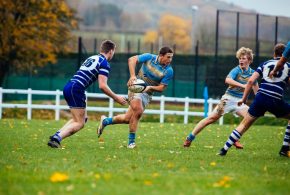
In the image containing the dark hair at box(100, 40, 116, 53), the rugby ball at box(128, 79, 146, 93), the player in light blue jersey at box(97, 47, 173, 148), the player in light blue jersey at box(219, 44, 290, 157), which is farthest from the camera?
the player in light blue jersey at box(97, 47, 173, 148)

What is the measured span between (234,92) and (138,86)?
2253mm

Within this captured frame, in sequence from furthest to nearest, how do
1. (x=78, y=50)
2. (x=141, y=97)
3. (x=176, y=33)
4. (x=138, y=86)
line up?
1. (x=176, y=33)
2. (x=78, y=50)
3. (x=141, y=97)
4. (x=138, y=86)

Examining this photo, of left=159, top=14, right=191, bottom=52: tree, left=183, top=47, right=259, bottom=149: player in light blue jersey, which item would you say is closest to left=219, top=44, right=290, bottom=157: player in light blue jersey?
left=183, top=47, right=259, bottom=149: player in light blue jersey

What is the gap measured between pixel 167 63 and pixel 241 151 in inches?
84.7

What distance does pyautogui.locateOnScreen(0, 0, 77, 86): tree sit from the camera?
38.2 m

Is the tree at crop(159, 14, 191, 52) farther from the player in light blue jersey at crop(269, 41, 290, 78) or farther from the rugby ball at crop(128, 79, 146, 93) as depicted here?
the player in light blue jersey at crop(269, 41, 290, 78)

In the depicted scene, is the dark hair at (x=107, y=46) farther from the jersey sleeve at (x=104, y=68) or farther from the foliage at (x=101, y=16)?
the foliage at (x=101, y=16)

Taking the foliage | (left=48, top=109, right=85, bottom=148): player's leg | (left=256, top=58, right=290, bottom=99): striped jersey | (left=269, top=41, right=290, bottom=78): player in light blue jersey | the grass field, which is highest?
the foliage

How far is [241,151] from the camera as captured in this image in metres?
13.7

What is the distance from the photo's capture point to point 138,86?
13.4 m

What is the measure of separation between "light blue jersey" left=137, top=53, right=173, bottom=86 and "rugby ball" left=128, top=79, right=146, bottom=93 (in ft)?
1.08

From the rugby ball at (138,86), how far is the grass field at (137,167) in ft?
3.57

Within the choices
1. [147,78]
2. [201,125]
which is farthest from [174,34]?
[147,78]

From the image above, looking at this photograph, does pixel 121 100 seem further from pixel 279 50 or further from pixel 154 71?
pixel 279 50
